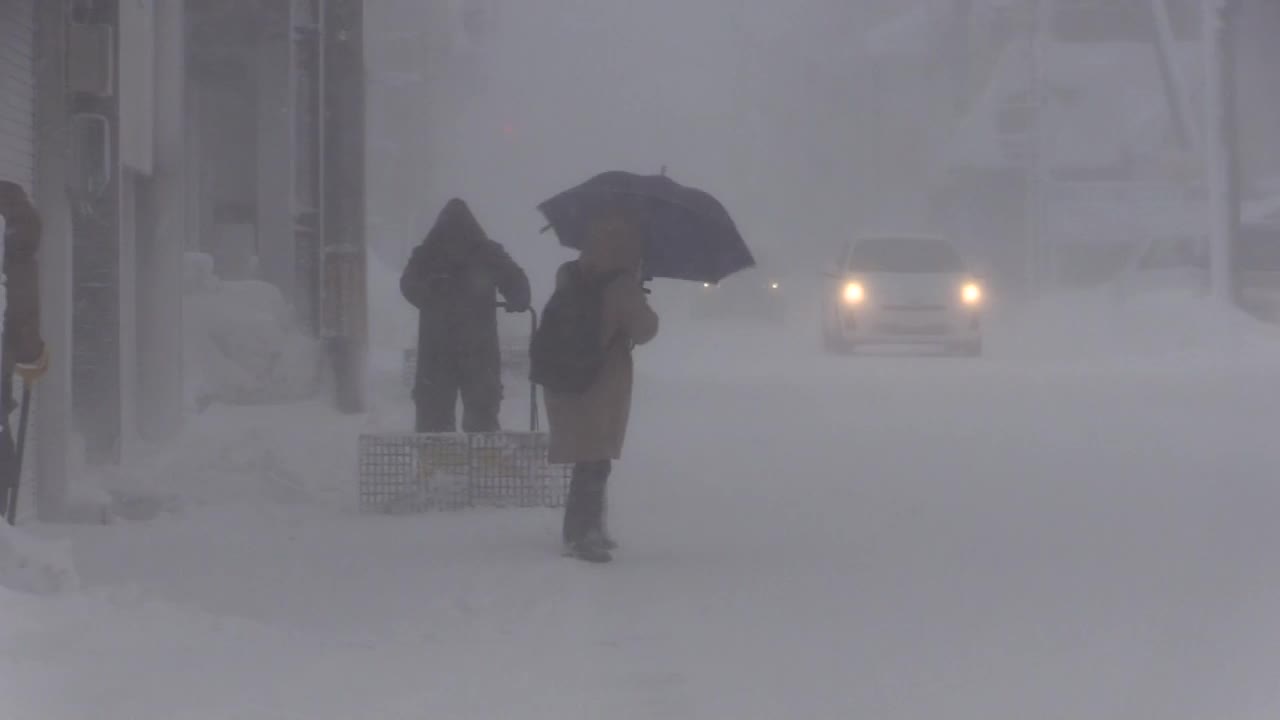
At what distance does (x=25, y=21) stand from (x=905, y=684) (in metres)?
5.35

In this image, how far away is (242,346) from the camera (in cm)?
1598

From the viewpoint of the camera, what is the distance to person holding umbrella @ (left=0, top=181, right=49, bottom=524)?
7316 mm

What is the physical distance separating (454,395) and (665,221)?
2.43 meters

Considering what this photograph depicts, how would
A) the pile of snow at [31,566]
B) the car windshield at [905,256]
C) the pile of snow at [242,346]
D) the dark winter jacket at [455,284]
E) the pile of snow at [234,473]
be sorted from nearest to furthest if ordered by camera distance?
1. the pile of snow at [31,566]
2. the pile of snow at [234,473]
3. the dark winter jacket at [455,284]
4. the pile of snow at [242,346]
5. the car windshield at [905,256]

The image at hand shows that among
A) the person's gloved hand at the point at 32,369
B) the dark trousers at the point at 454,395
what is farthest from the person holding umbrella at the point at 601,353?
the dark trousers at the point at 454,395

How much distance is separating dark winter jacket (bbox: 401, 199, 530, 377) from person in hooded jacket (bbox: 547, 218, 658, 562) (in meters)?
2.36

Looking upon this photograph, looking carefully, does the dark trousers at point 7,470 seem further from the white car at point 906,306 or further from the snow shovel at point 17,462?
the white car at point 906,306

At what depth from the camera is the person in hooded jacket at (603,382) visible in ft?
26.4

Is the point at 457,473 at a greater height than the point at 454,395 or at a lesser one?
lesser

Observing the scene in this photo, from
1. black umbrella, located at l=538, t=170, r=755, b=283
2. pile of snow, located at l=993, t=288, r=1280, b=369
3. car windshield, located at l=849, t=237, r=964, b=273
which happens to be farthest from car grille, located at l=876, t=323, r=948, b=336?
black umbrella, located at l=538, t=170, r=755, b=283

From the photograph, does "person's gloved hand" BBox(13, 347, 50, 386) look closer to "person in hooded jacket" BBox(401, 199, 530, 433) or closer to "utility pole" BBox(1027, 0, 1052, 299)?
"person in hooded jacket" BBox(401, 199, 530, 433)

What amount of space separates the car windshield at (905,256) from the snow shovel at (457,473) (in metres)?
13.9

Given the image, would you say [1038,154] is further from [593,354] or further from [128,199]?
[593,354]

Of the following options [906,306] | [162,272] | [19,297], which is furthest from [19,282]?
[906,306]
